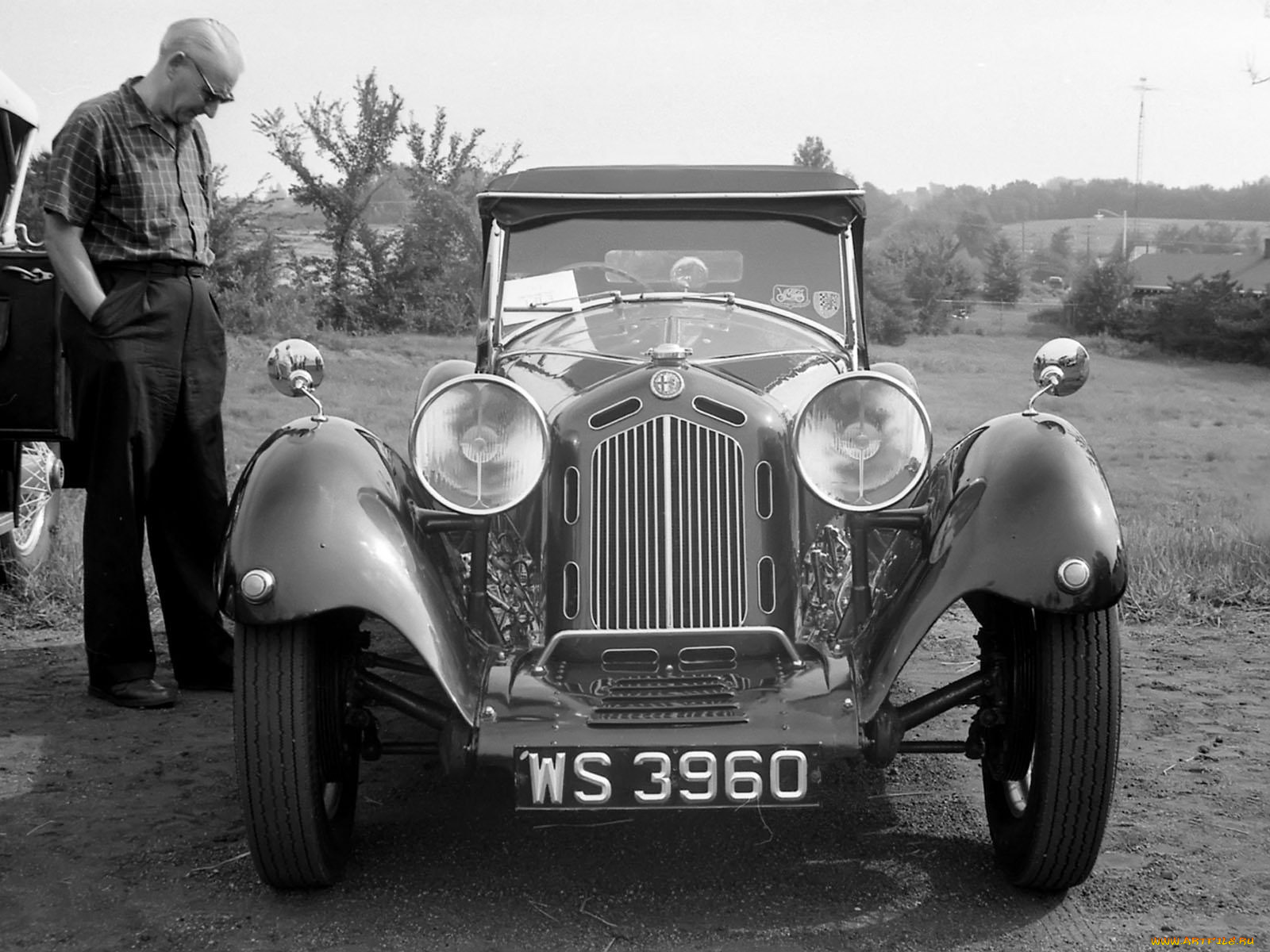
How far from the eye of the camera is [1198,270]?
556 inches

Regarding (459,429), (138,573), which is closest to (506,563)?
(459,429)

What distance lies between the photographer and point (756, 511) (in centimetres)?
286

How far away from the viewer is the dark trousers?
378 centimetres

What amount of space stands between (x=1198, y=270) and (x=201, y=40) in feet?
42.5

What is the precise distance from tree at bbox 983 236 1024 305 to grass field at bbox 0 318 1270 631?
1095 millimetres

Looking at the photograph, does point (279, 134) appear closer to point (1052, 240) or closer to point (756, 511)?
point (1052, 240)

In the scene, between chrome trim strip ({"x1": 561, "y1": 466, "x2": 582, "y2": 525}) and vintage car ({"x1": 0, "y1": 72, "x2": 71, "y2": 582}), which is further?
vintage car ({"x1": 0, "y1": 72, "x2": 71, "y2": 582})

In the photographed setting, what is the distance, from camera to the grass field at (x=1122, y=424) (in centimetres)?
586

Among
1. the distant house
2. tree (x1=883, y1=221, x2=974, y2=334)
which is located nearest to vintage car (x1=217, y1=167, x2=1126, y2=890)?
the distant house

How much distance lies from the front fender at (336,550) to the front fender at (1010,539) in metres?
0.91

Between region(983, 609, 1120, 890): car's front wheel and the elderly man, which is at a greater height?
the elderly man

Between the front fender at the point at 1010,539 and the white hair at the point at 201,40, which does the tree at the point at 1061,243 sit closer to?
the white hair at the point at 201,40

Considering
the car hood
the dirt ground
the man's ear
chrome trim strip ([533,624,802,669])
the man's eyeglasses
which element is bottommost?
the dirt ground

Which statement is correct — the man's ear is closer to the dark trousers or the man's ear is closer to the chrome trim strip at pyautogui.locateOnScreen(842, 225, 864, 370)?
the dark trousers
